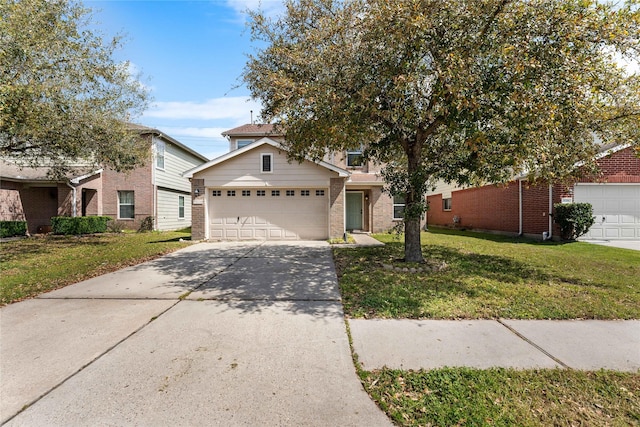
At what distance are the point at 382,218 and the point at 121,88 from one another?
486 inches

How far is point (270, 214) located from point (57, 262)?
7.24 meters

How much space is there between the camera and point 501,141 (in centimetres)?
573

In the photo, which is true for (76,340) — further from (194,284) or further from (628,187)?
(628,187)

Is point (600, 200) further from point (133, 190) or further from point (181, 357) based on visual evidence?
point (133, 190)

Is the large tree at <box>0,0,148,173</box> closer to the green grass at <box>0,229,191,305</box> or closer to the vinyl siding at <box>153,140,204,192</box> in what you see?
the green grass at <box>0,229,191,305</box>

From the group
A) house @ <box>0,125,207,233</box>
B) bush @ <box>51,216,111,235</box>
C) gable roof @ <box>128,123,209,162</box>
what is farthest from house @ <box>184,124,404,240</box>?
bush @ <box>51,216,111,235</box>

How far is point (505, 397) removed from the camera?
108 inches

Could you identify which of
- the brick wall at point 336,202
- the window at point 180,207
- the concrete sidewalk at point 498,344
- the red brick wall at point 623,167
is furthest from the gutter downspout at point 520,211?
the window at point 180,207

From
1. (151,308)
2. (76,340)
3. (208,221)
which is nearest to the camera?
(76,340)

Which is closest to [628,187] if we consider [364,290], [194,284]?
[364,290]

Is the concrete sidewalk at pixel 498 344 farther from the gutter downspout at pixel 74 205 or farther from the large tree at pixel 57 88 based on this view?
the gutter downspout at pixel 74 205

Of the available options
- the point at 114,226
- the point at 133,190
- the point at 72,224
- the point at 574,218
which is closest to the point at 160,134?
the point at 133,190

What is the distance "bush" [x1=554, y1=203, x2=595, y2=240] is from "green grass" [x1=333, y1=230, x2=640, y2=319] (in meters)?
1.99

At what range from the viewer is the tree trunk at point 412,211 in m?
7.32
